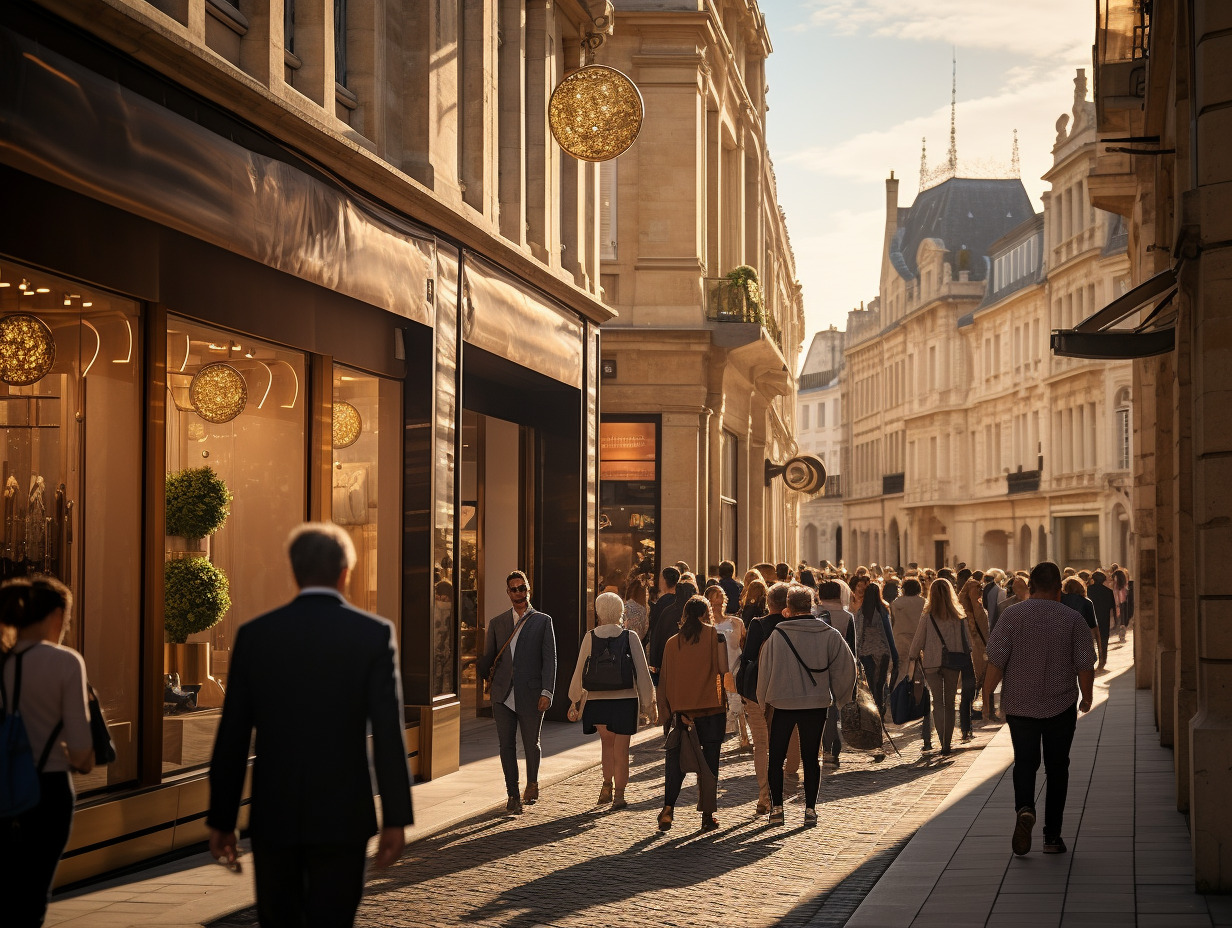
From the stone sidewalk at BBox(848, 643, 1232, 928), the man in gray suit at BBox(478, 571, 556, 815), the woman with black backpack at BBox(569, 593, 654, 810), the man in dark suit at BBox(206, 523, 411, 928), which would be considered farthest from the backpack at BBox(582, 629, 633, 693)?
the man in dark suit at BBox(206, 523, 411, 928)

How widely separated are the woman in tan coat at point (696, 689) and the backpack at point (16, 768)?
600 centimetres

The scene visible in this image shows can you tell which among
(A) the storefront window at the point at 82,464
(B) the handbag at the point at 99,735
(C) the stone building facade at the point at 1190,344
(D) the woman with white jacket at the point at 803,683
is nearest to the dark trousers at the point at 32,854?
(B) the handbag at the point at 99,735

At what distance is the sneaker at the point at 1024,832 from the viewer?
9789 mm

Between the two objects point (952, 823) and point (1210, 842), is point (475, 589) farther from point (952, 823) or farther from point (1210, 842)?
point (1210, 842)

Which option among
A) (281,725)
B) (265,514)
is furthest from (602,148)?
(281,725)

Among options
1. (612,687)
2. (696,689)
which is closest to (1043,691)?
(696,689)

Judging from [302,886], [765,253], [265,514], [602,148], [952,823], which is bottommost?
[952,823]

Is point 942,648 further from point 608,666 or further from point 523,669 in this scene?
point 523,669

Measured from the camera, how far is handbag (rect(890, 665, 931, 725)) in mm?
15953

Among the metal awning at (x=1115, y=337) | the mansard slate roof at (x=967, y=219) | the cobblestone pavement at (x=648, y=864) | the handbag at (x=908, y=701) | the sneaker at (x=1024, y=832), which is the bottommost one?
the cobblestone pavement at (x=648, y=864)

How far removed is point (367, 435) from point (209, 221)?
404cm

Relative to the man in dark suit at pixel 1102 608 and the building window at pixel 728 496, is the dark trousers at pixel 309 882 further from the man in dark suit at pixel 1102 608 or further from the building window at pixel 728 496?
the man in dark suit at pixel 1102 608

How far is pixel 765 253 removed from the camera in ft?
129

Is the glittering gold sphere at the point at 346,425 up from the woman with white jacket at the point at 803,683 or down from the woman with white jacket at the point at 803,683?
up
